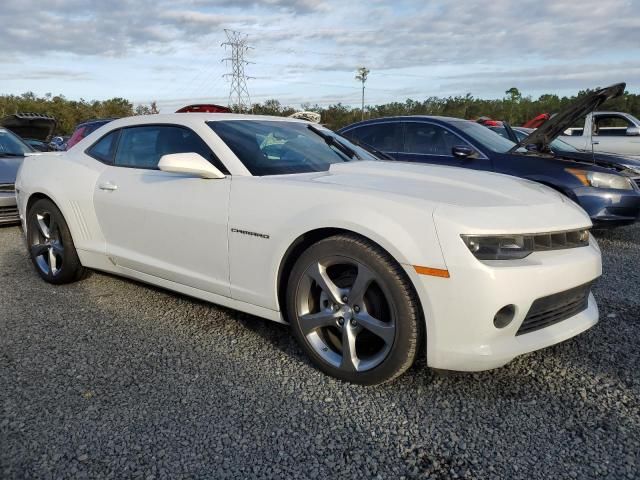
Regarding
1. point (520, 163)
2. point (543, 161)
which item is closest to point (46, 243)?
point (520, 163)

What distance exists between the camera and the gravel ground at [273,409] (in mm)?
2021

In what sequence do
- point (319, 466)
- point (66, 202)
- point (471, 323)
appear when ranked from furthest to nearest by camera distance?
point (66, 202) → point (471, 323) → point (319, 466)

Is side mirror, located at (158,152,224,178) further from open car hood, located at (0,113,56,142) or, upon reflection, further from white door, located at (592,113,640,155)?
white door, located at (592,113,640,155)

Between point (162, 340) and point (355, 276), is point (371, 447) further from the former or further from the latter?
point (162, 340)

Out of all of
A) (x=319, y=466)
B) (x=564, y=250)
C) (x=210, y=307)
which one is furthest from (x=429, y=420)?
(x=210, y=307)

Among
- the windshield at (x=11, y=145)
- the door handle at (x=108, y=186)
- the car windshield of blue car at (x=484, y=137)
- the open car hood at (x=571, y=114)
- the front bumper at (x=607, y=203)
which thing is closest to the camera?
the door handle at (x=108, y=186)

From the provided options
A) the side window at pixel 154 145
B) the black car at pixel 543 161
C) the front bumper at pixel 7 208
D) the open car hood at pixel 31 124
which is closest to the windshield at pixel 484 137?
the black car at pixel 543 161

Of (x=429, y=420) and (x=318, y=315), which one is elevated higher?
(x=318, y=315)

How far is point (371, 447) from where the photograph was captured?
213 cm

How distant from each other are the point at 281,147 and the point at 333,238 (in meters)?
1.02

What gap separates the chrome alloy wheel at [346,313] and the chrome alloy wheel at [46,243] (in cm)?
245

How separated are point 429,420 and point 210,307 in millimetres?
1926

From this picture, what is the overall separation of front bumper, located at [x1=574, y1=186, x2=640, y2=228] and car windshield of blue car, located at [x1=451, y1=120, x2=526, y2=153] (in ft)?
2.92

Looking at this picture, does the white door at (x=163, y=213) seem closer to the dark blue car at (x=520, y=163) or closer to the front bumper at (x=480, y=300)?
the front bumper at (x=480, y=300)
